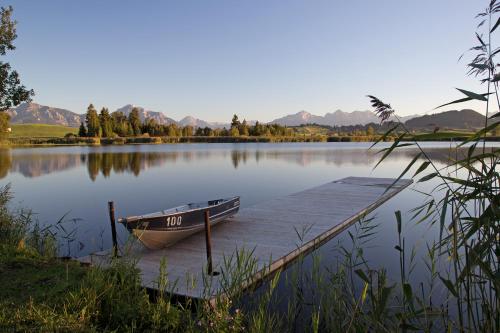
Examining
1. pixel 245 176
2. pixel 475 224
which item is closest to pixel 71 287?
pixel 475 224

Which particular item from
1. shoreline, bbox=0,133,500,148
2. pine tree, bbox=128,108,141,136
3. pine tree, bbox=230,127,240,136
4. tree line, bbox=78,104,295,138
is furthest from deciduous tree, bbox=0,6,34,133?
pine tree, bbox=230,127,240,136

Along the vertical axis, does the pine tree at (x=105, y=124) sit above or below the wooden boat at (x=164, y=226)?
above

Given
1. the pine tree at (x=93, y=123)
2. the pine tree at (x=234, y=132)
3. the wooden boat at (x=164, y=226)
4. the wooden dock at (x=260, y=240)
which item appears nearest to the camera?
the wooden dock at (x=260, y=240)

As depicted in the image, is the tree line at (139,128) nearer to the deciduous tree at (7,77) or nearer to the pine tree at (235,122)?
the pine tree at (235,122)

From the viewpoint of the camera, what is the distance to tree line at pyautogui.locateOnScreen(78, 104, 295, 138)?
84.9m

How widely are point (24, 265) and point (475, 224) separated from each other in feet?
20.7

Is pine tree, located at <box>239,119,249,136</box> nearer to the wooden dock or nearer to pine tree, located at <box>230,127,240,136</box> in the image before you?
pine tree, located at <box>230,127,240,136</box>

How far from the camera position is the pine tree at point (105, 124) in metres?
87.4

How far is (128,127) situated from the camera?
94812mm

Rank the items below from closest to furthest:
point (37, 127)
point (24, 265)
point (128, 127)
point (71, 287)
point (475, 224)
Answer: point (475, 224) → point (71, 287) → point (24, 265) → point (128, 127) → point (37, 127)

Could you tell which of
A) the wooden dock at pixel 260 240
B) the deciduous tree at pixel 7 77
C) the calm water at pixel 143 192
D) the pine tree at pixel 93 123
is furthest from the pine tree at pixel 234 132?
the deciduous tree at pixel 7 77

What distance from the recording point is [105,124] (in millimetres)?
87688

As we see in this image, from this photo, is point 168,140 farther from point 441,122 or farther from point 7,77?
point 441,122

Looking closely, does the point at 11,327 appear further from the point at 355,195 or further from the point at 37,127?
the point at 37,127
